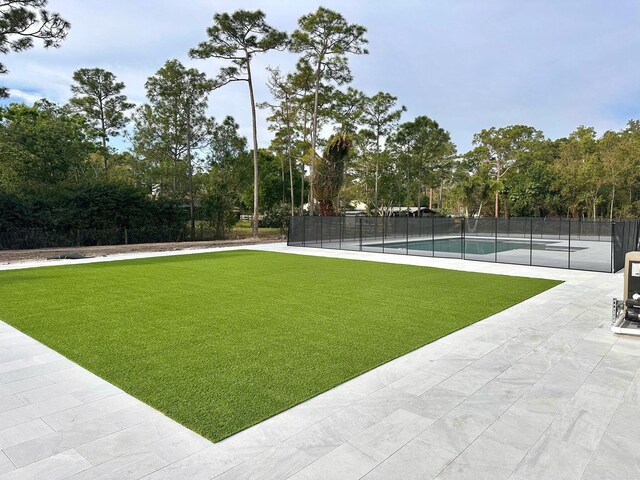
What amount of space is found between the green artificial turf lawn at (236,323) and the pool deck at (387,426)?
0.21 m

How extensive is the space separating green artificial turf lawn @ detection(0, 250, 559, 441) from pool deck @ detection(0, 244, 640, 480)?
0.70 feet

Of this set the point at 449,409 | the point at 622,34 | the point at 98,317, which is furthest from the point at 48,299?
the point at 622,34

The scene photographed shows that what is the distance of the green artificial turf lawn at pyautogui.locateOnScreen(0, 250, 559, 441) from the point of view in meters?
3.30

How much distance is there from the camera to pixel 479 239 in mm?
20078

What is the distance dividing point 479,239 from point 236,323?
57.5 feet

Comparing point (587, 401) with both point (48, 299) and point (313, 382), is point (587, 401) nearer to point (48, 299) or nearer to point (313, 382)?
point (313, 382)

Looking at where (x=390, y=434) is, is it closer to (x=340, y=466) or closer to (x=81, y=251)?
(x=340, y=466)

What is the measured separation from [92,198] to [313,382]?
17.3 metres

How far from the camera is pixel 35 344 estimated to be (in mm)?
4477

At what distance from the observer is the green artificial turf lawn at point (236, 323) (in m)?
3.30

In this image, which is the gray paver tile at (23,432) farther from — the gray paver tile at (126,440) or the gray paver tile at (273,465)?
the gray paver tile at (273,465)

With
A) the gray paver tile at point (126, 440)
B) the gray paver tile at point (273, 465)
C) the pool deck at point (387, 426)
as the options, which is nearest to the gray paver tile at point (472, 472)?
the pool deck at point (387, 426)

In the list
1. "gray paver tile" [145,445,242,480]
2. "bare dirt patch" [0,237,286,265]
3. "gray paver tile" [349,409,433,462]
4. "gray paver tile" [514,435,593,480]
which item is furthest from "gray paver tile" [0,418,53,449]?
"bare dirt patch" [0,237,286,265]

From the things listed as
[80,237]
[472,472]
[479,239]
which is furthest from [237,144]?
[472,472]
